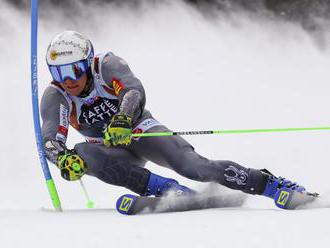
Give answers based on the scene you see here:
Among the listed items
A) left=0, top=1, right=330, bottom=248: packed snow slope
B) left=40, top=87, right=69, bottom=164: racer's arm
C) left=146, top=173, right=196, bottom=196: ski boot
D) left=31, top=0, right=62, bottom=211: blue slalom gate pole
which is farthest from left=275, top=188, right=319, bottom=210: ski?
left=31, top=0, right=62, bottom=211: blue slalom gate pole

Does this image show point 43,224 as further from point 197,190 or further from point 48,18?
point 48,18

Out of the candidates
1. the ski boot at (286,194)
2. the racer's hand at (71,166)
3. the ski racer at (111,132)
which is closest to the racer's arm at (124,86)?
the ski racer at (111,132)

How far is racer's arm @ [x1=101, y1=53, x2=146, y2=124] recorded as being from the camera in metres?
4.12

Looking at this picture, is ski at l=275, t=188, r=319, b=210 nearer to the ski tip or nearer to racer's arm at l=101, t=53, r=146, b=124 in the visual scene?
the ski tip

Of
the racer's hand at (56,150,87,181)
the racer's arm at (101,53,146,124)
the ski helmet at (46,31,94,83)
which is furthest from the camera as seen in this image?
the ski helmet at (46,31,94,83)

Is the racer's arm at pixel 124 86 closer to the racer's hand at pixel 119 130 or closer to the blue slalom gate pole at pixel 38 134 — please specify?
the racer's hand at pixel 119 130

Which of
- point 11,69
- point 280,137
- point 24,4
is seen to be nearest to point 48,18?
point 24,4

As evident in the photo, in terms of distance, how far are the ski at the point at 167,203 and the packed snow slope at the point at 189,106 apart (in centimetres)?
10

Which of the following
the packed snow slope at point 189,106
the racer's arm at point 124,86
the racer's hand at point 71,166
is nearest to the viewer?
the packed snow slope at point 189,106

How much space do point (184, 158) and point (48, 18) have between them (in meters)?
7.62

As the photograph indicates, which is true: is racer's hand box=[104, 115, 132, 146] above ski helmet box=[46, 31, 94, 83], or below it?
below

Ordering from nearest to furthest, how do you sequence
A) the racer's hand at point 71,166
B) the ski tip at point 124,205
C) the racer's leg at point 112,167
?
the ski tip at point 124,205 → the racer's hand at point 71,166 → the racer's leg at point 112,167

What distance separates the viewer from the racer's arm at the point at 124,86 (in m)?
4.12

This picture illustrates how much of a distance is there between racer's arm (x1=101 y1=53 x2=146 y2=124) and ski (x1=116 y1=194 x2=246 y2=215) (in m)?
0.57
